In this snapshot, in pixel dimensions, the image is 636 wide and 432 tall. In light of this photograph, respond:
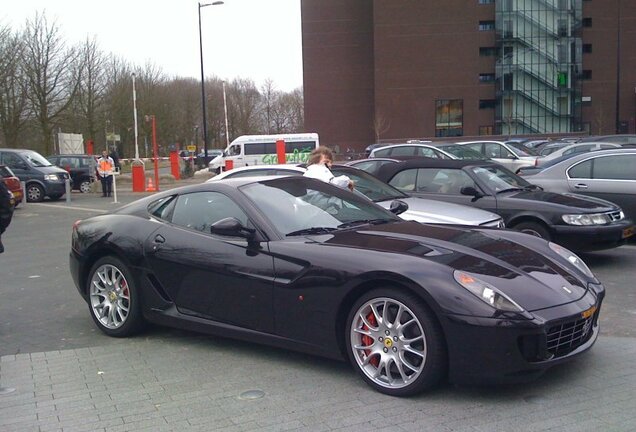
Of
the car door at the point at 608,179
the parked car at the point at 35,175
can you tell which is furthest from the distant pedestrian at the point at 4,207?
the parked car at the point at 35,175

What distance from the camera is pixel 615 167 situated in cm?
1036

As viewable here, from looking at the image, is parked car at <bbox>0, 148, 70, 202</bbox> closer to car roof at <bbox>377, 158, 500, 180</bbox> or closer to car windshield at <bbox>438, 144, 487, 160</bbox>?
car windshield at <bbox>438, 144, 487, 160</bbox>

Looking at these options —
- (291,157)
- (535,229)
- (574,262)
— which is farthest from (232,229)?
(291,157)

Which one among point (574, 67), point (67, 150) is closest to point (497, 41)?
point (574, 67)

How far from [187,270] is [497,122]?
2335 inches

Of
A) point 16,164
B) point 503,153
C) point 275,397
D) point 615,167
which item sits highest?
point 16,164

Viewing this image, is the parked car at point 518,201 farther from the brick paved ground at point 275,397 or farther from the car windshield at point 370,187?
the brick paved ground at point 275,397

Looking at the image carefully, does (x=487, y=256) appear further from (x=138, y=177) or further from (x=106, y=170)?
(x=138, y=177)

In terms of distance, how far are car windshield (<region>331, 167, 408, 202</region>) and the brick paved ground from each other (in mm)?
3789

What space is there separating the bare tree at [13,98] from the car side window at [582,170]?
103ft

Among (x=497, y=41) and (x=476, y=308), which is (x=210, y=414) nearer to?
(x=476, y=308)

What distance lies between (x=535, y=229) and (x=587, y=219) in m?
→ 0.66

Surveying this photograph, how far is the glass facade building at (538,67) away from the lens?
198ft

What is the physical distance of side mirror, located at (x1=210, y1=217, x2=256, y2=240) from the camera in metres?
4.96
